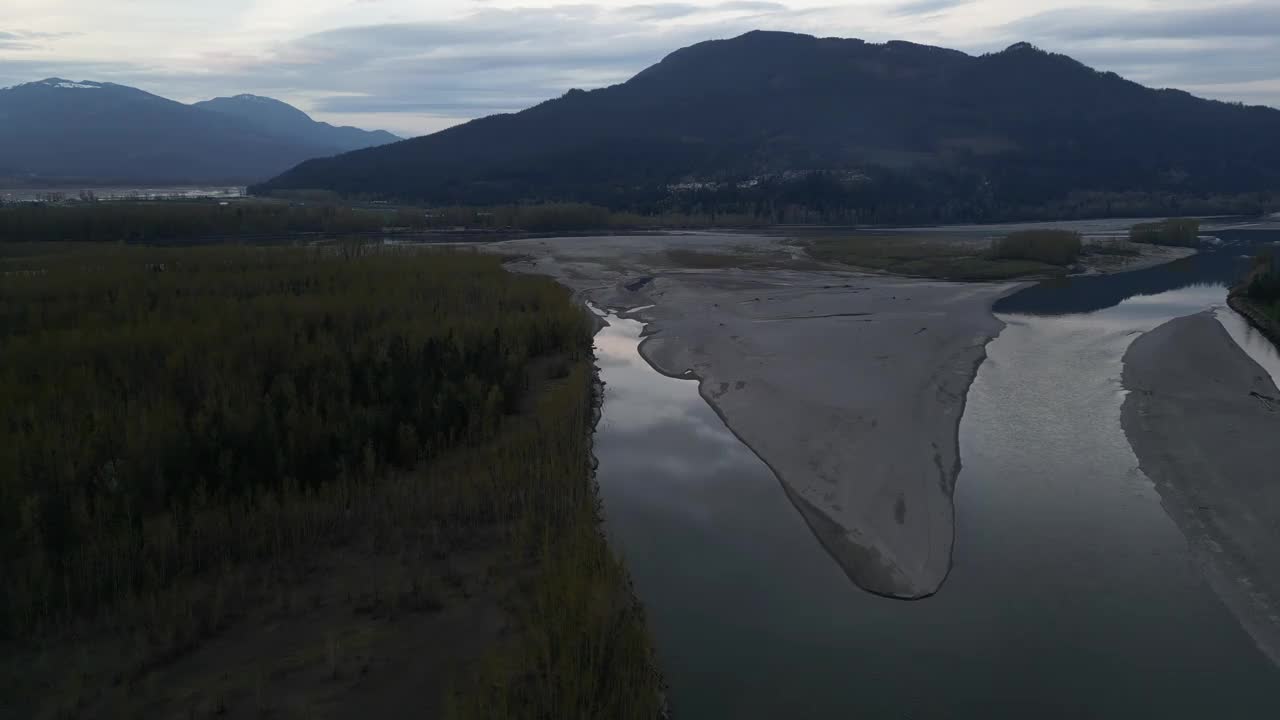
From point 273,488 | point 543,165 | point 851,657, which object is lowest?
point 851,657

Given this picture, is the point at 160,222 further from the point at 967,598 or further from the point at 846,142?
the point at 846,142

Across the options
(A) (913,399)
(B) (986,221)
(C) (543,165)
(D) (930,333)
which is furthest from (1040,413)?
(C) (543,165)

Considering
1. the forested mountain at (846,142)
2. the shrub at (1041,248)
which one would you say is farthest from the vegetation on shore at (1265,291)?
the forested mountain at (846,142)

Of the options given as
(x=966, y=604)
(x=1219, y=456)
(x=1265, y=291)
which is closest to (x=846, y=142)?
(x=1265, y=291)

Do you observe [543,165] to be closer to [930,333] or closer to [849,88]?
[849,88]

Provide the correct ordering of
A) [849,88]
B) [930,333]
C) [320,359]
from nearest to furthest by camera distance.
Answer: [320,359] → [930,333] → [849,88]
